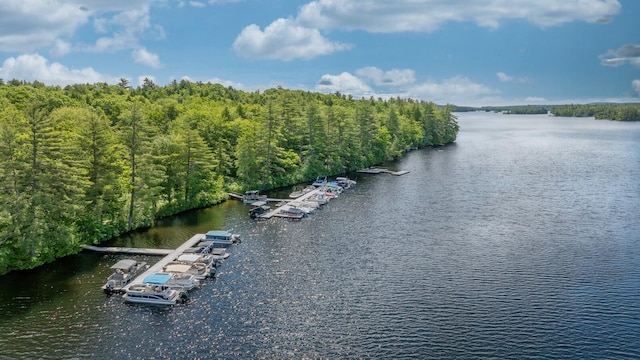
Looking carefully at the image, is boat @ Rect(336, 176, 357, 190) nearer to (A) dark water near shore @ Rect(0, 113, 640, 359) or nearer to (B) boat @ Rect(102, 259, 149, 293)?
(A) dark water near shore @ Rect(0, 113, 640, 359)

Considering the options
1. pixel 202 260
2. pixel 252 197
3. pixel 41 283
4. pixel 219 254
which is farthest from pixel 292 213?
pixel 41 283

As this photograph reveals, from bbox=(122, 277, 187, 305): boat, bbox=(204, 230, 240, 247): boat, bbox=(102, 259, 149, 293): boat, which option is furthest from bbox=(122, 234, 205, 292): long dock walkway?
bbox=(204, 230, 240, 247): boat

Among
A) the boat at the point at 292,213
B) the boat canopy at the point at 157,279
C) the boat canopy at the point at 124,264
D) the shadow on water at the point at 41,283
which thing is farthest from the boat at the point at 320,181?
the boat canopy at the point at 157,279

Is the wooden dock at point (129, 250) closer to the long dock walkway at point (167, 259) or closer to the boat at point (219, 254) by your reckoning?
the long dock walkway at point (167, 259)

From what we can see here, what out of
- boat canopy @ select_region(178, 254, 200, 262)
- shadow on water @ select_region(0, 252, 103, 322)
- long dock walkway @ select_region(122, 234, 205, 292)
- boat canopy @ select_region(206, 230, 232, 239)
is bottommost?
shadow on water @ select_region(0, 252, 103, 322)

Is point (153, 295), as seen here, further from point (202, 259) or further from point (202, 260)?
point (202, 259)
